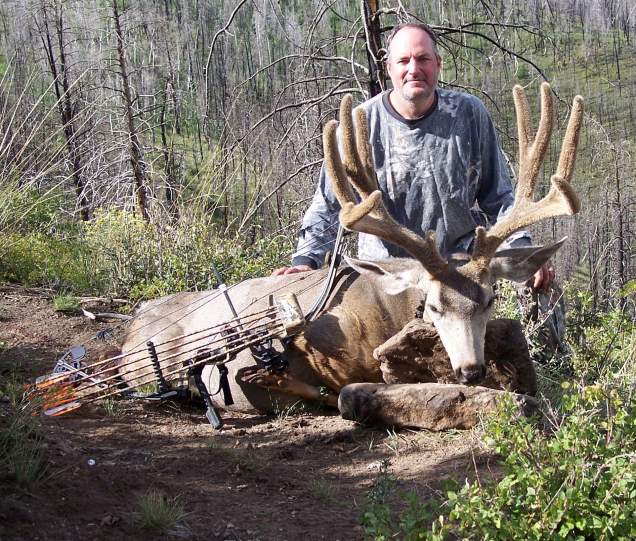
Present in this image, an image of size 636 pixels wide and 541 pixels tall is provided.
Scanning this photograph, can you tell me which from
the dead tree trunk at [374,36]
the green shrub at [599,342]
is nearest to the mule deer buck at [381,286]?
the green shrub at [599,342]

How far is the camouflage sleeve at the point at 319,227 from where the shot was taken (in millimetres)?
5781

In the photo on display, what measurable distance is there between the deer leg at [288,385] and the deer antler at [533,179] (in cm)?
135

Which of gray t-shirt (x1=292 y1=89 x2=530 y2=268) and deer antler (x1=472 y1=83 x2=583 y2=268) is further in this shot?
gray t-shirt (x1=292 y1=89 x2=530 y2=268)

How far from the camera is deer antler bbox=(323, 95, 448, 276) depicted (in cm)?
471

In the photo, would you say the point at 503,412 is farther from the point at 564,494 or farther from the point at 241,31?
the point at 241,31

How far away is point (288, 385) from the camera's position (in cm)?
543

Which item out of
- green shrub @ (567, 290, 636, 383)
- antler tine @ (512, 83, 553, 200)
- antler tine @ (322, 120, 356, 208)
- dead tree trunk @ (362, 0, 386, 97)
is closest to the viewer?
antler tine @ (322, 120, 356, 208)

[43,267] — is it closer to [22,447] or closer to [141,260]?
[141,260]

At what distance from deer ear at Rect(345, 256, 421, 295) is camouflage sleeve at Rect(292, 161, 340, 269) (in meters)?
0.71

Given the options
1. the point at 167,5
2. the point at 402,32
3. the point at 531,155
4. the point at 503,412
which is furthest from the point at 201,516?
the point at 167,5

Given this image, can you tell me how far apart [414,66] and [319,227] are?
126 cm

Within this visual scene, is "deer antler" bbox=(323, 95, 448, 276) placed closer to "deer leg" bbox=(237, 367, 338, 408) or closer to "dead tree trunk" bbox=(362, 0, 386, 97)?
"deer leg" bbox=(237, 367, 338, 408)

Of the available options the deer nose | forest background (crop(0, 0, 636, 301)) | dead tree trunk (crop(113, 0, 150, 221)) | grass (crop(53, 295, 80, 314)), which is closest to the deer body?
the deer nose

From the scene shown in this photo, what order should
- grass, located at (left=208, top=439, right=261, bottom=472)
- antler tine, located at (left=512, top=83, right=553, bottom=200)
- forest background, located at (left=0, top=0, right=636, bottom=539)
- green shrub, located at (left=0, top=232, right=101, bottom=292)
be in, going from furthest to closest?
green shrub, located at (left=0, top=232, right=101, bottom=292)
antler tine, located at (left=512, top=83, right=553, bottom=200)
grass, located at (left=208, top=439, right=261, bottom=472)
forest background, located at (left=0, top=0, right=636, bottom=539)
